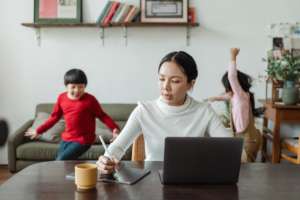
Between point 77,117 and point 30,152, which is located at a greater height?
point 77,117

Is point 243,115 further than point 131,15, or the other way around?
point 131,15

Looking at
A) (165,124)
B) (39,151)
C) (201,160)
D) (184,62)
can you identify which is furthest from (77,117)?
(201,160)

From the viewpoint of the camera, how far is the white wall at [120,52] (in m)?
4.25

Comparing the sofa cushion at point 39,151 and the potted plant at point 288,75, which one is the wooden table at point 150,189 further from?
the potted plant at point 288,75

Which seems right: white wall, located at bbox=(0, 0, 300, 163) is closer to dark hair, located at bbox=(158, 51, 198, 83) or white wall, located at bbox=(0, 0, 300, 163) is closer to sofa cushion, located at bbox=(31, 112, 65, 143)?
sofa cushion, located at bbox=(31, 112, 65, 143)

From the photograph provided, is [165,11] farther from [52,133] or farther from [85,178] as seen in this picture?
[85,178]

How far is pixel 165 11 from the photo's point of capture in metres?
4.13

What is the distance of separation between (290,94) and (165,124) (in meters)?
2.21

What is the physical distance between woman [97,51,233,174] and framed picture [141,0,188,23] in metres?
2.43

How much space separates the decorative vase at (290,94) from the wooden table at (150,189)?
2.15 m

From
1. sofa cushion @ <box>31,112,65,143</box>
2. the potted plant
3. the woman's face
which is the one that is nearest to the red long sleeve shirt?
sofa cushion @ <box>31,112,65,143</box>

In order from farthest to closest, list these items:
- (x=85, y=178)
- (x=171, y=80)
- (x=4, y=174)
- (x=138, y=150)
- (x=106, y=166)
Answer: (x=4, y=174)
(x=138, y=150)
(x=171, y=80)
(x=106, y=166)
(x=85, y=178)

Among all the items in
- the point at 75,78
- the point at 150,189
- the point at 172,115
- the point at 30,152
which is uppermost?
the point at 75,78

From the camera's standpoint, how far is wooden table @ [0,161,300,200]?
51.9 inches
